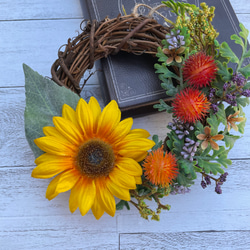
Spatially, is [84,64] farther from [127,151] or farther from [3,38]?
[3,38]

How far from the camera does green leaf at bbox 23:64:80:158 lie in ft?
1.66

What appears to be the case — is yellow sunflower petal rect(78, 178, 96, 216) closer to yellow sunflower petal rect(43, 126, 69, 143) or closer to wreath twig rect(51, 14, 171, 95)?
yellow sunflower petal rect(43, 126, 69, 143)

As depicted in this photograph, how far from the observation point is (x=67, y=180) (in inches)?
18.4

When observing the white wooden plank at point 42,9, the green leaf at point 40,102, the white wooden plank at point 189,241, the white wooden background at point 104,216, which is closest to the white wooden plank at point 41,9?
the white wooden plank at point 42,9

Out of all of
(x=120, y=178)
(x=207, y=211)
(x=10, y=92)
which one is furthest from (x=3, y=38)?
(x=207, y=211)

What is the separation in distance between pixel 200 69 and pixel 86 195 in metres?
0.28

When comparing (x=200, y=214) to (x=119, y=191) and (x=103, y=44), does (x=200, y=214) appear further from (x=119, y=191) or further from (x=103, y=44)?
(x=103, y=44)

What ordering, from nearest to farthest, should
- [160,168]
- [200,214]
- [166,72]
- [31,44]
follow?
[160,168] → [166,72] → [200,214] → [31,44]

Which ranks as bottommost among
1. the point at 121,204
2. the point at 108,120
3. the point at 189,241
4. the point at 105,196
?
the point at 189,241

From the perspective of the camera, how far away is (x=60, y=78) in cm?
57

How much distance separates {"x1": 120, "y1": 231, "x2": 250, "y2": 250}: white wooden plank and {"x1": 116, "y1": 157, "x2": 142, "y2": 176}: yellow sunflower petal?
0.73 ft

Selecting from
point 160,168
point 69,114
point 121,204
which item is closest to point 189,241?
point 121,204

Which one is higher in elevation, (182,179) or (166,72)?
(166,72)

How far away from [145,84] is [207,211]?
31 centimetres
